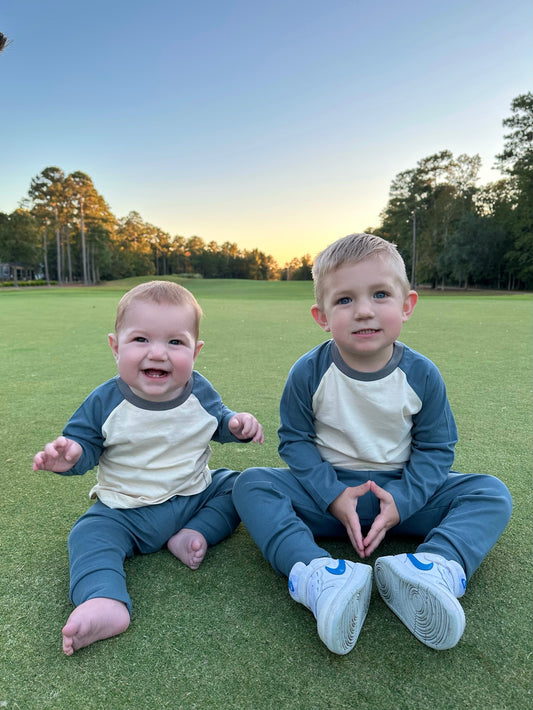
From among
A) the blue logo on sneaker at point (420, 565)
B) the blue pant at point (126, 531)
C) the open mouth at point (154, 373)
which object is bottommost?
the blue pant at point (126, 531)

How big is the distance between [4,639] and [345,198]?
2593 cm

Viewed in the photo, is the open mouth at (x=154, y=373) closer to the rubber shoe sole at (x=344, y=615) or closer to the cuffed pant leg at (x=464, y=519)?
the rubber shoe sole at (x=344, y=615)

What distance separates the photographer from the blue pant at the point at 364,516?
1.28m

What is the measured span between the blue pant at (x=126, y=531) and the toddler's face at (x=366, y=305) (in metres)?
0.70

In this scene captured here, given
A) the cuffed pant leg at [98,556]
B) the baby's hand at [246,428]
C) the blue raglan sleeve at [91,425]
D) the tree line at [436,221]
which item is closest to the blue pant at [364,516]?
the baby's hand at [246,428]

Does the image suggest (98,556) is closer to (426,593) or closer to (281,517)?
(281,517)

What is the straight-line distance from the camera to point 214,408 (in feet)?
5.46

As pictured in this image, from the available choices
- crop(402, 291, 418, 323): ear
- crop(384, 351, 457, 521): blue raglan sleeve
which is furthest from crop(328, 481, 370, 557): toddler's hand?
crop(402, 291, 418, 323): ear

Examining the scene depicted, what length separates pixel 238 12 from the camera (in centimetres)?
1833

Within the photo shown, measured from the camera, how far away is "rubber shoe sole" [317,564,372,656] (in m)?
0.98

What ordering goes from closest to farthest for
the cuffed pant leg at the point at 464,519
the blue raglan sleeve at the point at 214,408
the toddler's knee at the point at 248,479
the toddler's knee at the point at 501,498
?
the cuffed pant leg at the point at 464,519 → the toddler's knee at the point at 501,498 → the toddler's knee at the point at 248,479 → the blue raglan sleeve at the point at 214,408

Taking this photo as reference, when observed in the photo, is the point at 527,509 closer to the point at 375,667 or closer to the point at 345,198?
the point at 375,667

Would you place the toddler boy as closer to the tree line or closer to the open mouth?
the open mouth

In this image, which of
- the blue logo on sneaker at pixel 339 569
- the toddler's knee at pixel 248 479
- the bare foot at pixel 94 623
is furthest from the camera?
the toddler's knee at pixel 248 479
